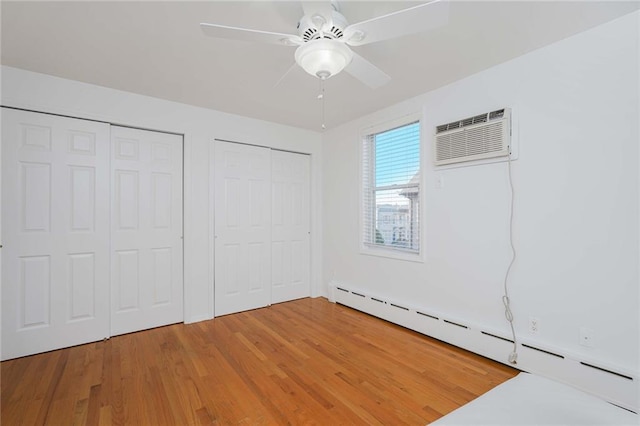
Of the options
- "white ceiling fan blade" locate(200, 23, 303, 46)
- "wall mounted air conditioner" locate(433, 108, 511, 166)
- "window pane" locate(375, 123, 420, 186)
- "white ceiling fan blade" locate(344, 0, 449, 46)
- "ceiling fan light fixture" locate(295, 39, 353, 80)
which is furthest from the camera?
"window pane" locate(375, 123, 420, 186)

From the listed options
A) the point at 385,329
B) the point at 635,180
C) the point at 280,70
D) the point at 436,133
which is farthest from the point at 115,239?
the point at 635,180

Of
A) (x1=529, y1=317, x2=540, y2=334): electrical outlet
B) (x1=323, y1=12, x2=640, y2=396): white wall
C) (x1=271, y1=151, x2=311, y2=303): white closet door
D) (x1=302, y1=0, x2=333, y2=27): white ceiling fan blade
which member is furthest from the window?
(x1=302, y1=0, x2=333, y2=27): white ceiling fan blade

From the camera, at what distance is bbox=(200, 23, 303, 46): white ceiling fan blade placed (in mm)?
1454

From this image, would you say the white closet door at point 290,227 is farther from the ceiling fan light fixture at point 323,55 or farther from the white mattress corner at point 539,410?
the white mattress corner at point 539,410

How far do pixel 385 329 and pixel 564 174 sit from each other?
6.89 feet

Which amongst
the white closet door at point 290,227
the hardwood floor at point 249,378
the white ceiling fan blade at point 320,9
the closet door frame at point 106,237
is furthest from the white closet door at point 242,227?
the white ceiling fan blade at point 320,9

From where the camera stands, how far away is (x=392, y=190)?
3.47 m

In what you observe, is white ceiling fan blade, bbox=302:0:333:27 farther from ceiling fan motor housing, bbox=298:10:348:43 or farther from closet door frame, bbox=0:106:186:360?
closet door frame, bbox=0:106:186:360

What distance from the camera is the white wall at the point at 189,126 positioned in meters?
2.61

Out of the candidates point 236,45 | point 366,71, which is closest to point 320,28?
point 366,71

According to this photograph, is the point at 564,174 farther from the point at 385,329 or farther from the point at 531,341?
the point at 385,329

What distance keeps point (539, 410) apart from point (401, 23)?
→ 170 centimetres

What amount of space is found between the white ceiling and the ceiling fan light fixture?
0.31 metres

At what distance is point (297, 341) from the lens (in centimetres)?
284
